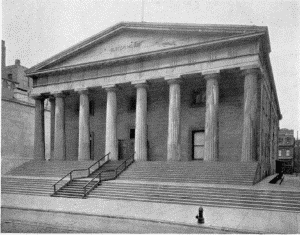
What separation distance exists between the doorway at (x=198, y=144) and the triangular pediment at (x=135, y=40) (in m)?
7.32

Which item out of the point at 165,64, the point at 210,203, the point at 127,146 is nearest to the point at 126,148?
the point at 127,146

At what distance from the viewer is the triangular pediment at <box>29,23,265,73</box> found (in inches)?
771

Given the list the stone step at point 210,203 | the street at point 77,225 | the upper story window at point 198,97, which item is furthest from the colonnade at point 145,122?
the street at point 77,225

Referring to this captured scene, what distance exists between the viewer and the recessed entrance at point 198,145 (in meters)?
23.6

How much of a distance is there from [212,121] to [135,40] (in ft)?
28.4

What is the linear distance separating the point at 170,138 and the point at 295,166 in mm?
39683

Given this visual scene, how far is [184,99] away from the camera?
953 inches

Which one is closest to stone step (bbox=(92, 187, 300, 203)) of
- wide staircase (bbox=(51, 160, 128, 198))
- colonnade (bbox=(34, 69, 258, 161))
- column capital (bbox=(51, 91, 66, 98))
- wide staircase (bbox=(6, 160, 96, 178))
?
wide staircase (bbox=(51, 160, 128, 198))

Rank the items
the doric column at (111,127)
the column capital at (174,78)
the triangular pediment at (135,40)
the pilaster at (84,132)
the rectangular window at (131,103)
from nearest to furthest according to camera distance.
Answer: the triangular pediment at (135,40)
the column capital at (174,78)
the doric column at (111,127)
the pilaster at (84,132)
the rectangular window at (131,103)

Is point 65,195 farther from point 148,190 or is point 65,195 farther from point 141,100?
point 141,100

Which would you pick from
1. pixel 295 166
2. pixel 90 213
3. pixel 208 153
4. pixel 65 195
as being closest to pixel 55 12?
pixel 90 213

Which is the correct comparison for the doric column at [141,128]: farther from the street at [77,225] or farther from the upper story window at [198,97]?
the street at [77,225]

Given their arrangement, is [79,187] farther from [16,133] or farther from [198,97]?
[16,133]

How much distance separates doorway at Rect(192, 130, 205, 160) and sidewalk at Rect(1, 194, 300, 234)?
10818 mm
